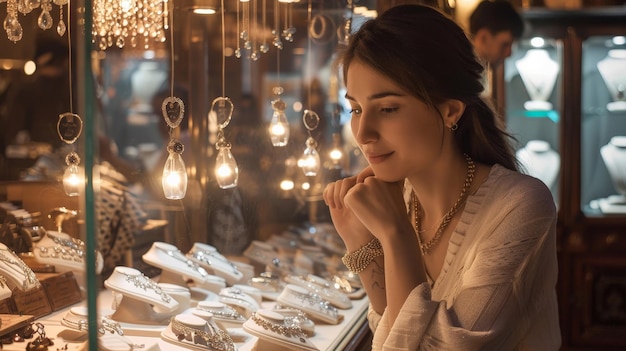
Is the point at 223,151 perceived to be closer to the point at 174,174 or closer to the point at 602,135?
the point at 174,174

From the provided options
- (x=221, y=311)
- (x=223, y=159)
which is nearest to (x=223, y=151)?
Result: (x=223, y=159)

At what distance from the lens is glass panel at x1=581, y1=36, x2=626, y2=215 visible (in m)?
4.19

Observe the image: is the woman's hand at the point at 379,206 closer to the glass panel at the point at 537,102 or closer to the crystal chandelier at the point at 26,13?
the crystal chandelier at the point at 26,13

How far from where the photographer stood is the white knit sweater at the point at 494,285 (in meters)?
1.17

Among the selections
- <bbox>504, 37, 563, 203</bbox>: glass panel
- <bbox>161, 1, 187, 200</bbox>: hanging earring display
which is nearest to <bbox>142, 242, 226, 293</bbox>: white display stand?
<bbox>161, 1, 187, 200</bbox>: hanging earring display

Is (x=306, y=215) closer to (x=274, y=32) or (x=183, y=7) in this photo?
(x=274, y=32)

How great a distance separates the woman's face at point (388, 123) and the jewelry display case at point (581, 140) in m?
2.75

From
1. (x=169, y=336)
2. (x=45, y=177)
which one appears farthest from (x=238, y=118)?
(x=45, y=177)

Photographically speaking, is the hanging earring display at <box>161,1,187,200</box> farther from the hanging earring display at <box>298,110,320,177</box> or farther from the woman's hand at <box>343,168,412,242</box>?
the hanging earring display at <box>298,110,320,177</box>

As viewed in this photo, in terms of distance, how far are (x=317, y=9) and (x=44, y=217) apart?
1431 mm

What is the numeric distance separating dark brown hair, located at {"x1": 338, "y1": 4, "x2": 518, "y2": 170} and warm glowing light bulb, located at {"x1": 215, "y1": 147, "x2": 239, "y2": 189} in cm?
51

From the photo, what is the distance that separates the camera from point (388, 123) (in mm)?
1294

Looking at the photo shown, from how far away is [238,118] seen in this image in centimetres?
204

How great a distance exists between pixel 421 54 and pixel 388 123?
121 millimetres
